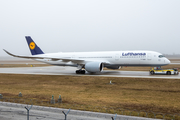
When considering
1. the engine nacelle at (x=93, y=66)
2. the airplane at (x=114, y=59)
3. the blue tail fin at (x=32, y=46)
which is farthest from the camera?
the blue tail fin at (x=32, y=46)

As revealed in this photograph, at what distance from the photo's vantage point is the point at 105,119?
8141 millimetres

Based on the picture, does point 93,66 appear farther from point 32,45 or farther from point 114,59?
point 32,45

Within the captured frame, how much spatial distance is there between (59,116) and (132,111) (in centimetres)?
382

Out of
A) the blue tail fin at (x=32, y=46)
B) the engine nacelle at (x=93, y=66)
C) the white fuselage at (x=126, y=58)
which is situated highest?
the blue tail fin at (x=32, y=46)

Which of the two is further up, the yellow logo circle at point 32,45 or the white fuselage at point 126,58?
the yellow logo circle at point 32,45

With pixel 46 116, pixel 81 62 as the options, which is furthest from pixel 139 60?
pixel 46 116

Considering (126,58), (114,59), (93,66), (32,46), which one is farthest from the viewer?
(32,46)

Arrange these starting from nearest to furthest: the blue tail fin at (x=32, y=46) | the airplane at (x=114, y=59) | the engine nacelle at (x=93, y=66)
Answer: the engine nacelle at (x=93, y=66), the airplane at (x=114, y=59), the blue tail fin at (x=32, y=46)

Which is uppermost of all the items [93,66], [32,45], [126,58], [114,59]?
[32,45]

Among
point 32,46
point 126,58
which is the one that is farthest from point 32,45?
point 126,58

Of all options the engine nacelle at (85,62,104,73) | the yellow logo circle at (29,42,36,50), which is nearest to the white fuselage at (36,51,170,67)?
the engine nacelle at (85,62,104,73)

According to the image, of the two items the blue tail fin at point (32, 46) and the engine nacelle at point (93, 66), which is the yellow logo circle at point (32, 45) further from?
the engine nacelle at point (93, 66)

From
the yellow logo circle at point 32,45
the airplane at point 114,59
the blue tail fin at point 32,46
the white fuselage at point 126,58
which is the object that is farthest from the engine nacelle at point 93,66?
the yellow logo circle at point 32,45

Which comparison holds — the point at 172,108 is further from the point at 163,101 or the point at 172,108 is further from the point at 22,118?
the point at 22,118
